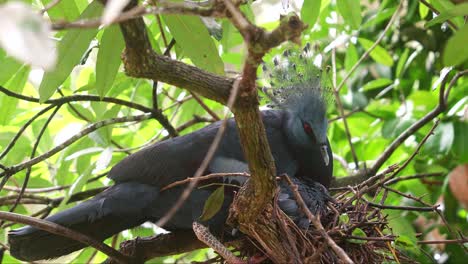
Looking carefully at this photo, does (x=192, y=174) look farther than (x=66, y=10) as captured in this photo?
Yes

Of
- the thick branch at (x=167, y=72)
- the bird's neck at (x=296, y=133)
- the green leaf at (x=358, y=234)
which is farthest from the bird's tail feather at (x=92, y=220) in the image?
the thick branch at (x=167, y=72)

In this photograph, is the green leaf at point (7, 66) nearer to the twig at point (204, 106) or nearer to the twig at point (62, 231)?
the twig at point (62, 231)

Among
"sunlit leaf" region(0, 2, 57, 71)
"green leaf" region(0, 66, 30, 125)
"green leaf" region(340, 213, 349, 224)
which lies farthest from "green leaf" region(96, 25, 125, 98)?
"sunlit leaf" region(0, 2, 57, 71)

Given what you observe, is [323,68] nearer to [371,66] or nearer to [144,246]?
[144,246]

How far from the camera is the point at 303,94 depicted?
243 cm

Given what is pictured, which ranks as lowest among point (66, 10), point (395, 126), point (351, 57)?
point (395, 126)

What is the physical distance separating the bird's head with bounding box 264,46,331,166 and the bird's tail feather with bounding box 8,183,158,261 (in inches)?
23.8

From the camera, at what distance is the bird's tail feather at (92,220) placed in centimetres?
213

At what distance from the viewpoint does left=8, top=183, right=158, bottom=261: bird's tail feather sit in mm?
2135

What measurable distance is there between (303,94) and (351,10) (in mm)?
347

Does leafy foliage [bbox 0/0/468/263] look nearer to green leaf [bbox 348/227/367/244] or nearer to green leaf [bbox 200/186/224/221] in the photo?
green leaf [bbox 348/227/367/244]

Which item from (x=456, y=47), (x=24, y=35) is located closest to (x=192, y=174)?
(x=456, y=47)

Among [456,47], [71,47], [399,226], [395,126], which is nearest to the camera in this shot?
[456,47]

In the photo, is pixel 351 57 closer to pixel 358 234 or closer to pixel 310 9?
pixel 310 9
